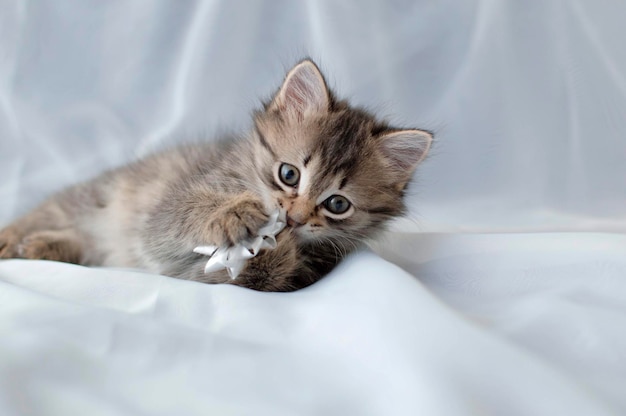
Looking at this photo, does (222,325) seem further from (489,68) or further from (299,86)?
(489,68)

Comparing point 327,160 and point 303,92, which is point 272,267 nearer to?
point 327,160

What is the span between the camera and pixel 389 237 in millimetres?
2105

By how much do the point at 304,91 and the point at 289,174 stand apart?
319 mm

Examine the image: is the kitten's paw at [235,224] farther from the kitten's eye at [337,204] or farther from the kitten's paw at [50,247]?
the kitten's paw at [50,247]

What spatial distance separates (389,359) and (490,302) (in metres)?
0.54

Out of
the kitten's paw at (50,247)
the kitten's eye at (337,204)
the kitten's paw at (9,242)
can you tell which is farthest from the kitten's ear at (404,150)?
the kitten's paw at (9,242)

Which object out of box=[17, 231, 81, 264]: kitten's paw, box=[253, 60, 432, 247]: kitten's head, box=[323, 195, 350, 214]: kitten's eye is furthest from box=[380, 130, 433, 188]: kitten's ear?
box=[17, 231, 81, 264]: kitten's paw

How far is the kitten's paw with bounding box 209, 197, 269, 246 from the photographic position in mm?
1490

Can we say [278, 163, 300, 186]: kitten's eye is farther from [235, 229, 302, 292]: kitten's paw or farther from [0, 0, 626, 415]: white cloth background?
[0, 0, 626, 415]: white cloth background

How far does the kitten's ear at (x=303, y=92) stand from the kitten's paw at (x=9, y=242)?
1.04m

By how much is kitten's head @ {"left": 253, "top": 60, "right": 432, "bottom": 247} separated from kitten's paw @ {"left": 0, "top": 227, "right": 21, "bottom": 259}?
3.12 feet

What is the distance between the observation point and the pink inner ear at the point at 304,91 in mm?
1785

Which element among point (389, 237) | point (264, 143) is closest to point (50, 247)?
point (264, 143)

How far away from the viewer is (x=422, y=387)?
1048 millimetres
